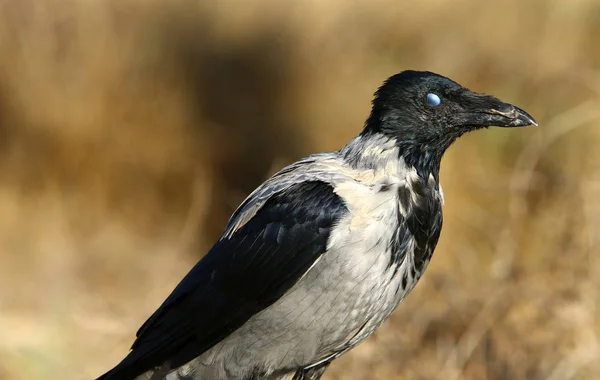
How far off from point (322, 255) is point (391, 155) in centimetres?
54

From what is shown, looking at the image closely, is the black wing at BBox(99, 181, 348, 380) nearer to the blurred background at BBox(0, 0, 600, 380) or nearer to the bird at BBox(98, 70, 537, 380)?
the bird at BBox(98, 70, 537, 380)

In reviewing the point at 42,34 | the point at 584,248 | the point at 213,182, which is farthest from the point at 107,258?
the point at 584,248

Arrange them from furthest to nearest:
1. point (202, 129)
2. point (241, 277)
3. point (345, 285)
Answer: point (202, 129) < point (241, 277) < point (345, 285)

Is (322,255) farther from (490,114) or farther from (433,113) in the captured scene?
(490,114)

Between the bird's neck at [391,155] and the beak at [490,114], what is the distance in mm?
206

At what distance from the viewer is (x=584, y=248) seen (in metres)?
5.96

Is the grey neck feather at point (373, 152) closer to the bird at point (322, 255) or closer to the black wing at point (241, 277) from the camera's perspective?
the bird at point (322, 255)

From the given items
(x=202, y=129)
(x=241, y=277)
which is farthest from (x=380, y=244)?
(x=202, y=129)

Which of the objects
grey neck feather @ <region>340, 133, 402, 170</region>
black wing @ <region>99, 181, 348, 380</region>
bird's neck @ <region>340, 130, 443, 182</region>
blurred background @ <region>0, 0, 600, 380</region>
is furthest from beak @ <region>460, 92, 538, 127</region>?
blurred background @ <region>0, 0, 600, 380</region>

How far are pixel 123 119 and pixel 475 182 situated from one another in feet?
9.54

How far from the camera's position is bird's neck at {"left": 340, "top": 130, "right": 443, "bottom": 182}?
3.99 metres

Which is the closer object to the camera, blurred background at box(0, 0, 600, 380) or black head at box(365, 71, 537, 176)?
black head at box(365, 71, 537, 176)

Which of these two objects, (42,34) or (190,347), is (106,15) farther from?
(190,347)

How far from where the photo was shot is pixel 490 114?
13.1 ft
